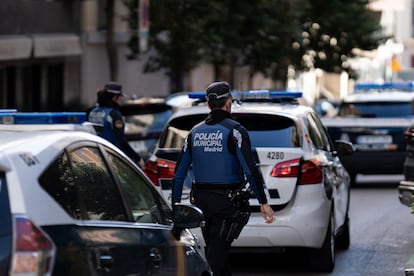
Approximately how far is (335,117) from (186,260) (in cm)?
1421

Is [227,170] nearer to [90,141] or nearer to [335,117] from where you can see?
[90,141]

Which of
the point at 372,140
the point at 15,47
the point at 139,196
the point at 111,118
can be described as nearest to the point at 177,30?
the point at 15,47

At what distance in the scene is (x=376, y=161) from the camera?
1936 centimetres

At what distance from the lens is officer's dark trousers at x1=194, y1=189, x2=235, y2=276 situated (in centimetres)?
752

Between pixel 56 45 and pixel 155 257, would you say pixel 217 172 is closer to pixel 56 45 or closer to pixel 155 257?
pixel 155 257

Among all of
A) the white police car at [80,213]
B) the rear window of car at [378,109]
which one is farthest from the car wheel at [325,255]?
the rear window of car at [378,109]

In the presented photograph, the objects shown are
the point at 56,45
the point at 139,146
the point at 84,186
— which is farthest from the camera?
the point at 56,45

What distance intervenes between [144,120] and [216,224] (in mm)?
8889

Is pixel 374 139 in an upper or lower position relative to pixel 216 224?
lower

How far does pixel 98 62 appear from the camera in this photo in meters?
30.0

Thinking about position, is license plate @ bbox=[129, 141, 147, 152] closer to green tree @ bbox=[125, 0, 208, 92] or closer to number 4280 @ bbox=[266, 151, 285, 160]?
number 4280 @ bbox=[266, 151, 285, 160]

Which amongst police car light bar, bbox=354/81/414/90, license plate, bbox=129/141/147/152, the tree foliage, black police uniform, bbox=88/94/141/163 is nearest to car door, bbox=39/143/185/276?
black police uniform, bbox=88/94/141/163

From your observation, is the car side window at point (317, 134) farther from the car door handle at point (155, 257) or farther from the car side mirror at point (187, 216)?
the car door handle at point (155, 257)

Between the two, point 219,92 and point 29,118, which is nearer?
point 29,118
